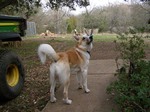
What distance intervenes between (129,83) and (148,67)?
499mm

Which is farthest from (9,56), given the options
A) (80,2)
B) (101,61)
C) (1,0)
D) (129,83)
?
(80,2)

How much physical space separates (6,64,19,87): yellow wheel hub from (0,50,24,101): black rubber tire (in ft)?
0.16

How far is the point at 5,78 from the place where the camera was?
18.3ft

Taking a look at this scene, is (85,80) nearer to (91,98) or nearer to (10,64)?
(91,98)

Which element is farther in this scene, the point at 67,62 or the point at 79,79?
the point at 79,79

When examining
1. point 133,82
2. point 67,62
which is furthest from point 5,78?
point 133,82

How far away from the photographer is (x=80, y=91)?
6.24m

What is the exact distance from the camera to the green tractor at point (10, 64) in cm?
548

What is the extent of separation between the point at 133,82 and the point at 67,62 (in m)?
1.26

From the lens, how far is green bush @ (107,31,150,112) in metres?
4.27

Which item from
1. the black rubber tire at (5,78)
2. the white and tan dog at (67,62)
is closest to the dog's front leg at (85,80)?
the white and tan dog at (67,62)

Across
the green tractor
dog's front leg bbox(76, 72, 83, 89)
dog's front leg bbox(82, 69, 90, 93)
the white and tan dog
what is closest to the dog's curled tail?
the white and tan dog

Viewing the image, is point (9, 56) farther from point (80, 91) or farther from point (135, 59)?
point (135, 59)

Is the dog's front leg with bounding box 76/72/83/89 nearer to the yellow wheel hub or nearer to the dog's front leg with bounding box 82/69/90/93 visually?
the dog's front leg with bounding box 82/69/90/93
